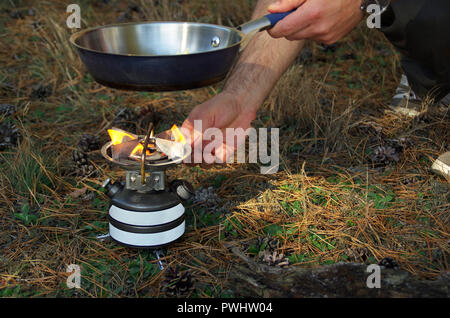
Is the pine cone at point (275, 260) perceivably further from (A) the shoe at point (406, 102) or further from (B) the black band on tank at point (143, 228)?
(A) the shoe at point (406, 102)

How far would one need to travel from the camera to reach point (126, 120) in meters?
2.34

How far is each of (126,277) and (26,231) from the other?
1.48 ft

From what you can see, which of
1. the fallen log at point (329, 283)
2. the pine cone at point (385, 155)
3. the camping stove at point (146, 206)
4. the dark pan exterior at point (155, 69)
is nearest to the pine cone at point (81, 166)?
the camping stove at point (146, 206)

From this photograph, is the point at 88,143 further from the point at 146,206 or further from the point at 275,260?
the point at 275,260

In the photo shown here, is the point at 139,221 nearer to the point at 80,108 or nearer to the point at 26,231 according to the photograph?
the point at 26,231

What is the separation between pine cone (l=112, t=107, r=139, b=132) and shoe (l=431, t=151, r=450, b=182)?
136 centimetres

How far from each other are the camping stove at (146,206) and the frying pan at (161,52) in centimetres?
28

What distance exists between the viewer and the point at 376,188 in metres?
1.85

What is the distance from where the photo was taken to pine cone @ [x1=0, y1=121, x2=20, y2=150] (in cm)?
215

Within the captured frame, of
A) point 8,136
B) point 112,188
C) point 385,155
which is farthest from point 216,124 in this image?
point 8,136

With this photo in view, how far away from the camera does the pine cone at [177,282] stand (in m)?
1.38

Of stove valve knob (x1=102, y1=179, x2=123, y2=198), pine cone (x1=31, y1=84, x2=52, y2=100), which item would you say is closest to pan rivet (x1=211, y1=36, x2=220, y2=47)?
stove valve knob (x1=102, y1=179, x2=123, y2=198)

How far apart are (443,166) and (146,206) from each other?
114 centimetres
